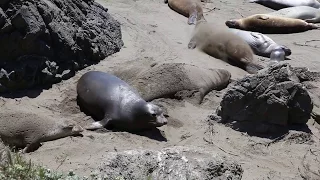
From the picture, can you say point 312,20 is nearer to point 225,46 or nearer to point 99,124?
point 225,46

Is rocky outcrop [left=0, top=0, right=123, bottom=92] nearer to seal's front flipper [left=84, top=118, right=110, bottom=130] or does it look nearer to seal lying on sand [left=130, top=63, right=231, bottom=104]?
seal lying on sand [left=130, top=63, right=231, bottom=104]

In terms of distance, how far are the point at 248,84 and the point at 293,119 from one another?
0.61 metres

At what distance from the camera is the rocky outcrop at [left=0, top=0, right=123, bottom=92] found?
264 inches

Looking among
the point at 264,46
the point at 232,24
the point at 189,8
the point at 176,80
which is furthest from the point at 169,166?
the point at 189,8

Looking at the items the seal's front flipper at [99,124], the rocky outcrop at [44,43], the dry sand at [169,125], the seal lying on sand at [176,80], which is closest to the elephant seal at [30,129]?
the dry sand at [169,125]

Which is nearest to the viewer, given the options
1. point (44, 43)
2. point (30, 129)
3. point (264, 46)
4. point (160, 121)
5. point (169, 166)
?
point (169, 166)

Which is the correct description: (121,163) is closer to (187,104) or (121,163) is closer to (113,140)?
(113,140)

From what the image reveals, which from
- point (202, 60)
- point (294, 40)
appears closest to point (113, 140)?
point (202, 60)

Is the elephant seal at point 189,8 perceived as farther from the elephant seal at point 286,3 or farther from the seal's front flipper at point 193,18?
the elephant seal at point 286,3

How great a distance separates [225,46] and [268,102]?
2875 millimetres

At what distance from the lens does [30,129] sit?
5371 mm

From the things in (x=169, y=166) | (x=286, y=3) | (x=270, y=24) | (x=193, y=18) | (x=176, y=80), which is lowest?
(x=286, y=3)

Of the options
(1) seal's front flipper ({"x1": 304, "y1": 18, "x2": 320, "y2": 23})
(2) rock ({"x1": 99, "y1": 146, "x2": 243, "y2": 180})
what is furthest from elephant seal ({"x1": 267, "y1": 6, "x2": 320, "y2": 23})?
(2) rock ({"x1": 99, "y1": 146, "x2": 243, "y2": 180})

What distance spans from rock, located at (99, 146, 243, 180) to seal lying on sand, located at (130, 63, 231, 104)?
2585 millimetres
